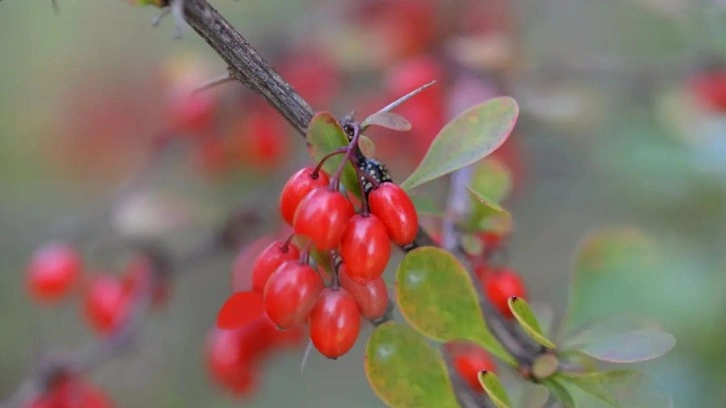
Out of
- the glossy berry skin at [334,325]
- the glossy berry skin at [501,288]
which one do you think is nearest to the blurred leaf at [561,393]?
the glossy berry skin at [501,288]

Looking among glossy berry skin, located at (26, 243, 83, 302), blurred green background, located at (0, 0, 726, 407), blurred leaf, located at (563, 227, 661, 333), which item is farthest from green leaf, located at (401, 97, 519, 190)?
glossy berry skin, located at (26, 243, 83, 302)

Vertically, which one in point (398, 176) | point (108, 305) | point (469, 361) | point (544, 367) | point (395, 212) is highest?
point (395, 212)

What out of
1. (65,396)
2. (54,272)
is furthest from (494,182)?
(54,272)

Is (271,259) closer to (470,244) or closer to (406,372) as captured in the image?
(406,372)

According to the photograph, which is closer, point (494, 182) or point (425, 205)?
point (425, 205)

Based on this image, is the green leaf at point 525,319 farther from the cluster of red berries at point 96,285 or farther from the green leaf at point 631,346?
the cluster of red berries at point 96,285

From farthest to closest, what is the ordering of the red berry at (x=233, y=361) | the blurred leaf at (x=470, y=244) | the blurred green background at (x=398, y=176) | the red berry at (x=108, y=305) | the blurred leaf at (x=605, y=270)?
1. the blurred green background at (x=398, y=176)
2. the red berry at (x=108, y=305)
3. the red berry at (x=233, y=361)
4. the blurred leaf at (x=605, y=270)
5. the blurred leaf at (x=470, y=244)

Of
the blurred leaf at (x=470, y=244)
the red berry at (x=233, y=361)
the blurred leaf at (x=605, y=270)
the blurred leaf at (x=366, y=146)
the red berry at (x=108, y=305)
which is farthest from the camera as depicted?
the red berry at (x=108, y=305)
